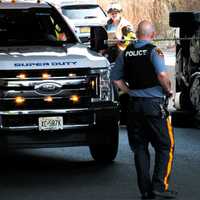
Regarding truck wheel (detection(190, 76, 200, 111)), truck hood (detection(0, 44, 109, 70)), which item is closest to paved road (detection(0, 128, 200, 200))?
truck hood (detection(0, 44, 109, 70))

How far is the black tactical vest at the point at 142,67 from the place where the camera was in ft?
25.4

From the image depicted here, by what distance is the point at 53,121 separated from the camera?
28.9 feet

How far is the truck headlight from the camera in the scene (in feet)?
29.9

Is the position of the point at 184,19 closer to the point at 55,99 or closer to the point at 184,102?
the point at 184,102

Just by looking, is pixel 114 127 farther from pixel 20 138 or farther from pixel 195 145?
A: pixel 195 145

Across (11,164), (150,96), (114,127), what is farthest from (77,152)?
(150,96)

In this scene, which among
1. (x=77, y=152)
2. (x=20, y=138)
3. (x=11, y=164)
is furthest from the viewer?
(x=77, y=152)

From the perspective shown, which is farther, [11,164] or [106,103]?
[11,164]

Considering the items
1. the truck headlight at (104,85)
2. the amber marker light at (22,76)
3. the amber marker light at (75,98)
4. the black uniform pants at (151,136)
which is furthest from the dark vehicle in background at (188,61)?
the black uniform pants at (151,136)

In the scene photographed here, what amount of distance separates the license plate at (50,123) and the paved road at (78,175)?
0.61 metres

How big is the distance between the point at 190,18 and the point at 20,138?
217 inches

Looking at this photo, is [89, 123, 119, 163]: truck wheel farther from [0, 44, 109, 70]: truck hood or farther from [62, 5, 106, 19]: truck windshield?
[62, 5, 106, 19]: truck windshield

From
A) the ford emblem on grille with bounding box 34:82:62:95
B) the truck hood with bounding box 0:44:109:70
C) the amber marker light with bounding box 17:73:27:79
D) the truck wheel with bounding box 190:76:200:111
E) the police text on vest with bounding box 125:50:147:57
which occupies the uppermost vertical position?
the police text on vest with bounding box 125:50:147:57

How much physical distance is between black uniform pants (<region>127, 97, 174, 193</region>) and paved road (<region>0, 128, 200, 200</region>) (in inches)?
12.0
